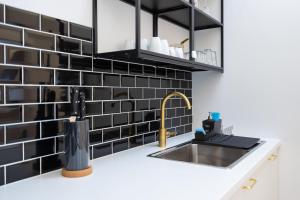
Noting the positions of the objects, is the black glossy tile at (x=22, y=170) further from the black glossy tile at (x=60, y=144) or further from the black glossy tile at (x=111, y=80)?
the black glossy tile at (x=111, y=80)

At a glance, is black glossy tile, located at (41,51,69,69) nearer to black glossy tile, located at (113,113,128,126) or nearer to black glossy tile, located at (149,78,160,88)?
black glossy tile, located at (113,113,128,126)

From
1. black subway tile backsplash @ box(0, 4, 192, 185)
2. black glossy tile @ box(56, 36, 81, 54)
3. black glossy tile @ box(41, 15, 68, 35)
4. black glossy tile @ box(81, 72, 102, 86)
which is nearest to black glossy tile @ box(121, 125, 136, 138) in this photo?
black subway tile backsplash @ box(0, 4, 192, 185)

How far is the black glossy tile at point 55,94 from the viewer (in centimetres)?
106

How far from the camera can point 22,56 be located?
979 mm

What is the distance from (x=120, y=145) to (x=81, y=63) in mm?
523

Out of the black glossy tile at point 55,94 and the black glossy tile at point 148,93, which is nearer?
the black glossy tile at point 55,94

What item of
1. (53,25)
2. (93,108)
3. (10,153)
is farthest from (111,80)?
(10,153)

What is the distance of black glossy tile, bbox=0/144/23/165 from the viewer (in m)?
0.92

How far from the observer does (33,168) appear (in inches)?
40.3

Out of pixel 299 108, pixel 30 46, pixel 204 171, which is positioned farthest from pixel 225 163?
pixel 30 46

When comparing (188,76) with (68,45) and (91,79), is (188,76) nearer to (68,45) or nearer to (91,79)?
(91,79)

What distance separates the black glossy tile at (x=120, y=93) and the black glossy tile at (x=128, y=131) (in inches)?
7.1

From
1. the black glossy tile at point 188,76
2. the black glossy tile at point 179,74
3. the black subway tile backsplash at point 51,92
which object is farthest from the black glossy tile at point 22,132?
the black glossy tile at point 188,76

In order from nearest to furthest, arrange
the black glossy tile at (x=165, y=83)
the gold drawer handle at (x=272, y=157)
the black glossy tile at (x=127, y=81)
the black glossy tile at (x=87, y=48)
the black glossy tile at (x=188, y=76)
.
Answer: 1. the black glossy tile at (x=87, y=48)
2. the black glossy tile at (x=127, y=81)
3. the gold drawer handle at (x=272, y=157)
4. the black glossy tile at (x=165, y=83)
5. the black glossy tile at (x=188, y=76)
